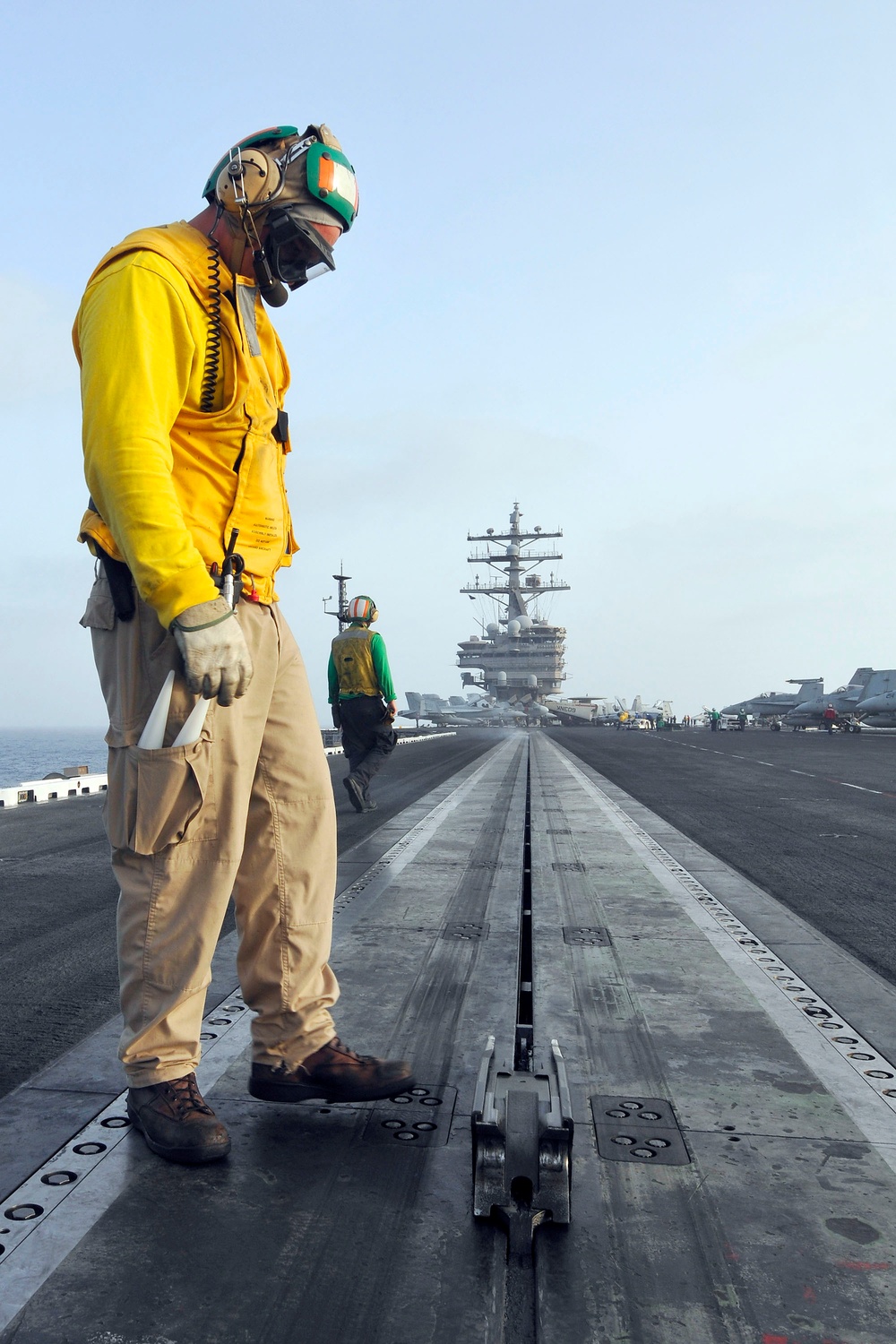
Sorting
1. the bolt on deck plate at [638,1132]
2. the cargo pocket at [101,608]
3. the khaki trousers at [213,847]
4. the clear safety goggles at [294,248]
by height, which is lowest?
the bolt on deck plate at [638,1132]

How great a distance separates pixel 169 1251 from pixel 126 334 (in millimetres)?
1729

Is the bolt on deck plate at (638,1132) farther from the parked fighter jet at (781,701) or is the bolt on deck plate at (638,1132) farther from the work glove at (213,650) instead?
the parked fighter jet at (781,701)

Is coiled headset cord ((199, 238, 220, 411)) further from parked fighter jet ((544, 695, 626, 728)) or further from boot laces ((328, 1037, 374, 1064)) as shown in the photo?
parked fighter jet ((544, 695, 626, 728))

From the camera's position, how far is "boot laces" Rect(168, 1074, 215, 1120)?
1884 mm

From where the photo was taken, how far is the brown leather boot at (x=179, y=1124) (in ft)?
5.99

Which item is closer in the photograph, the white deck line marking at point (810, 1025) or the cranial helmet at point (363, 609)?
the white deck line marking at point (810, 1025)

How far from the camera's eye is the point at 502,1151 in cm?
159

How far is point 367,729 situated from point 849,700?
43166 millimetres

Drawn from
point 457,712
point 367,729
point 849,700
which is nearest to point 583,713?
point 457,712

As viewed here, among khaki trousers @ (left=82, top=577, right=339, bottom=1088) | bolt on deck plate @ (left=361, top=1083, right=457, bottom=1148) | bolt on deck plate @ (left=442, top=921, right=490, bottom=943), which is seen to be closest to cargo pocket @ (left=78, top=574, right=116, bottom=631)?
khaki trousers @ (left=82, top=577, right=339, bottom=1088)

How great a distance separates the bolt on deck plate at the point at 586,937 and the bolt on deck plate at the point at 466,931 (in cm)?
33

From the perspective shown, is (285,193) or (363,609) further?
(363,609)

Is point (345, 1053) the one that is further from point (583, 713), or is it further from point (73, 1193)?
point (583, 713)

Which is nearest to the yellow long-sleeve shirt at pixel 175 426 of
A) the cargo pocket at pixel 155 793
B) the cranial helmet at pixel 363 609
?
the cargo pocket at pixel 155 793
